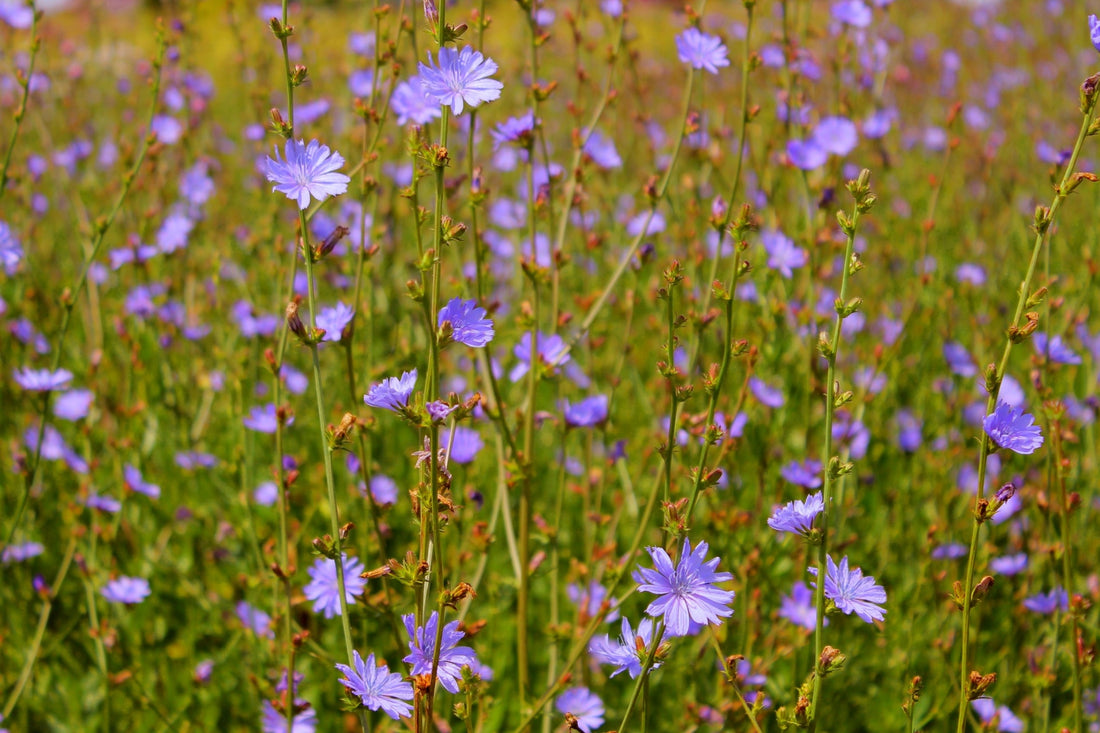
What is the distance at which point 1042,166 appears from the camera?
4.99 m

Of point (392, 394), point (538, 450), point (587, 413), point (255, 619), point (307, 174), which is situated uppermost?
point (538, 450)

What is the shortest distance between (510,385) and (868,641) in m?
1.42

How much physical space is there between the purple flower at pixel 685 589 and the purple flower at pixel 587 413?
0.90m

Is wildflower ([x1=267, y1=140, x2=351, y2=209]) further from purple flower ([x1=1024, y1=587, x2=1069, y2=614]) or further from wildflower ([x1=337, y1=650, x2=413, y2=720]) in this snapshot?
purple flower ([x1=1024, y1=587, x2=1069, y2=614])

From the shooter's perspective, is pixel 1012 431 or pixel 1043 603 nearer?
pixel 1012 431

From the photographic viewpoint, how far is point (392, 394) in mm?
1223

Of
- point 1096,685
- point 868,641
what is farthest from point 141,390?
point 1096,685

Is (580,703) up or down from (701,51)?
down

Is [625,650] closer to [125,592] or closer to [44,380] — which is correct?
[125,592]

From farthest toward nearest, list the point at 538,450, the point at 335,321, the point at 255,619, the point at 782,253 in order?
the point at 538,450
the point at 782,253
the point at 255,619
the point at 335,321

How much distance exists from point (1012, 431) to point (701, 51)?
1.22 m

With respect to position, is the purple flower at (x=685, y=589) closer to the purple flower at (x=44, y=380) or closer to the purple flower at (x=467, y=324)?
the purple flower at (x=467, y=324)

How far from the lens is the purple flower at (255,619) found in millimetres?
2109

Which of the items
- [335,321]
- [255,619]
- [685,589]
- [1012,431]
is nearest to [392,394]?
[685,589]
